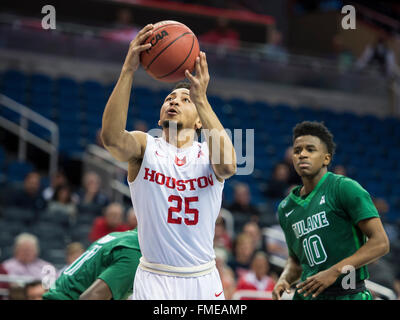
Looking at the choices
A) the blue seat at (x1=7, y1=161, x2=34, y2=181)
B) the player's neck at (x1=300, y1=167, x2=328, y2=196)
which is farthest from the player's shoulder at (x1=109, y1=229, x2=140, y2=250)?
the blue seat at (x1=7, y1=161, x2=34, y2=181)

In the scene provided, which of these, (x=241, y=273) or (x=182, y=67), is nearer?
(x=182, y=67)

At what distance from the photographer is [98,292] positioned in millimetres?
4156

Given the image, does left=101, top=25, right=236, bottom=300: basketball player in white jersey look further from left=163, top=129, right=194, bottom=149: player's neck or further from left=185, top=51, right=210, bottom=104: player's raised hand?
left=163, top=129, right=194, bottom=149: player's neck

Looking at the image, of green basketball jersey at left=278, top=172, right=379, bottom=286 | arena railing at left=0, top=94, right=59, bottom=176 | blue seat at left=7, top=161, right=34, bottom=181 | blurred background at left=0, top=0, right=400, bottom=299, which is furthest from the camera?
arena railing at left=0, top=94, right=59, bottom=176

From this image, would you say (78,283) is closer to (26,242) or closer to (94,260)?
(94,260)

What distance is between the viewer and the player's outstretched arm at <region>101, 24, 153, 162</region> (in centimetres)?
319

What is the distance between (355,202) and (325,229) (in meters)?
0.29

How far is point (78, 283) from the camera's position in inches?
174

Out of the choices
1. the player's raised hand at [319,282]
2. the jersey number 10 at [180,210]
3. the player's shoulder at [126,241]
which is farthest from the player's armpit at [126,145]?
the player's raised hand at [319,282]

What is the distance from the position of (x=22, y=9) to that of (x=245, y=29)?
5.94 m

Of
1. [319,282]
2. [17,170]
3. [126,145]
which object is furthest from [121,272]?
[17,170]

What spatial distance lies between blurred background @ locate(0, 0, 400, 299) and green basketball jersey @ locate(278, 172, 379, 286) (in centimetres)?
264

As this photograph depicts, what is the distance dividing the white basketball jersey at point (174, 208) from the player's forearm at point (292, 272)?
0.98 m
